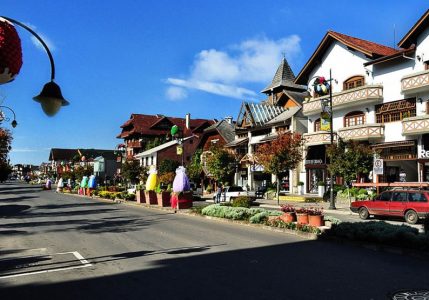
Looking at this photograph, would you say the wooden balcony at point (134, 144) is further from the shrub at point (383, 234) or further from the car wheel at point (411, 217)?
the shrub at point (383, 234)

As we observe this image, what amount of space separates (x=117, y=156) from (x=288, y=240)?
235 ft

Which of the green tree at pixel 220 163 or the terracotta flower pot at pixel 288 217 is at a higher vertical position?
the green tree at pixel 220 163

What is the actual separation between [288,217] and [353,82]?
24.7 m

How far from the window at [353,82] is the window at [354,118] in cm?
236

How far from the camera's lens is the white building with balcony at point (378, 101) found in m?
30.7

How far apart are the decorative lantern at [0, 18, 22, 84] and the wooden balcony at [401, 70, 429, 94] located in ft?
97.3

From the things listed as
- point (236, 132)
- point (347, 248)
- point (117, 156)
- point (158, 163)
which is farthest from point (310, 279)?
point (117, 156)

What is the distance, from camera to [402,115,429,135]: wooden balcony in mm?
29316

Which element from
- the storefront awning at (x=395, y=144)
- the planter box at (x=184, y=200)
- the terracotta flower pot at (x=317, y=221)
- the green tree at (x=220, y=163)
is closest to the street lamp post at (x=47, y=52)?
the terracotta flower pot at (x=317, y=221)

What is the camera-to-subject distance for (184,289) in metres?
7.32

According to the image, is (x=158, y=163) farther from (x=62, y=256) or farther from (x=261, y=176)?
(x=62, y=256)

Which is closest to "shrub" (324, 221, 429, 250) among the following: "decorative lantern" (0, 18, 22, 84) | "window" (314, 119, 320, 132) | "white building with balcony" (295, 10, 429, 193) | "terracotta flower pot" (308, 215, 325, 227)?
"terracotta flower pot" (308, 215, 325, 227)

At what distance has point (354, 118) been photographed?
3666 centimetres

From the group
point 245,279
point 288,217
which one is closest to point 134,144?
point 288,217
